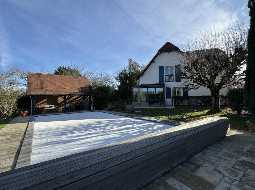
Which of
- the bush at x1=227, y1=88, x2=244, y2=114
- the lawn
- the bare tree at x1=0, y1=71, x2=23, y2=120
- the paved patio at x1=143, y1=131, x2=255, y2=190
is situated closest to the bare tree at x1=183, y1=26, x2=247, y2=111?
the bush at x1=227, y1=88, x2=244, y2=114

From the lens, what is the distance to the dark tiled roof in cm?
2694

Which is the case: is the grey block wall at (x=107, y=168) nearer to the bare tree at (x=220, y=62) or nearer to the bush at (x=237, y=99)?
the bush at (x=237, y=99)

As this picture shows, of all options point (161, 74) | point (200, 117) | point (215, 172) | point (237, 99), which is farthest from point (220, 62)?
point (215, 172)

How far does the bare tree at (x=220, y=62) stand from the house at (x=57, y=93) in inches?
509

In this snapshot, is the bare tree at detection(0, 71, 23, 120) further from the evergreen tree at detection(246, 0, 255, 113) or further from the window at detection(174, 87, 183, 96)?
the evergreen tree at detection(246, 0, 255, 113)

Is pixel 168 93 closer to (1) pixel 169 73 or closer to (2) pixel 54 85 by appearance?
(1) pixel 169 73

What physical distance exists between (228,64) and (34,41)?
17.2m

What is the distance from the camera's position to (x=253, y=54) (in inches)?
478

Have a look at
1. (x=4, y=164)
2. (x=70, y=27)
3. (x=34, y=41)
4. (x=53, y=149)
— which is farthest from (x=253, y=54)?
(x=34, y=41)

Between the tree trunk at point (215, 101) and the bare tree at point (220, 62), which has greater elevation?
the bare tree at point (220, 62)

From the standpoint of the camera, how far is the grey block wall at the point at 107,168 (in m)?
3.46

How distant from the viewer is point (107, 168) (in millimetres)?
4145

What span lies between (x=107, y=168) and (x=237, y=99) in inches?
704

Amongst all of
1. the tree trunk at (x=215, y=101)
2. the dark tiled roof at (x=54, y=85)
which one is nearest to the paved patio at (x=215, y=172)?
the tree trunk at (x=215, y=101)
